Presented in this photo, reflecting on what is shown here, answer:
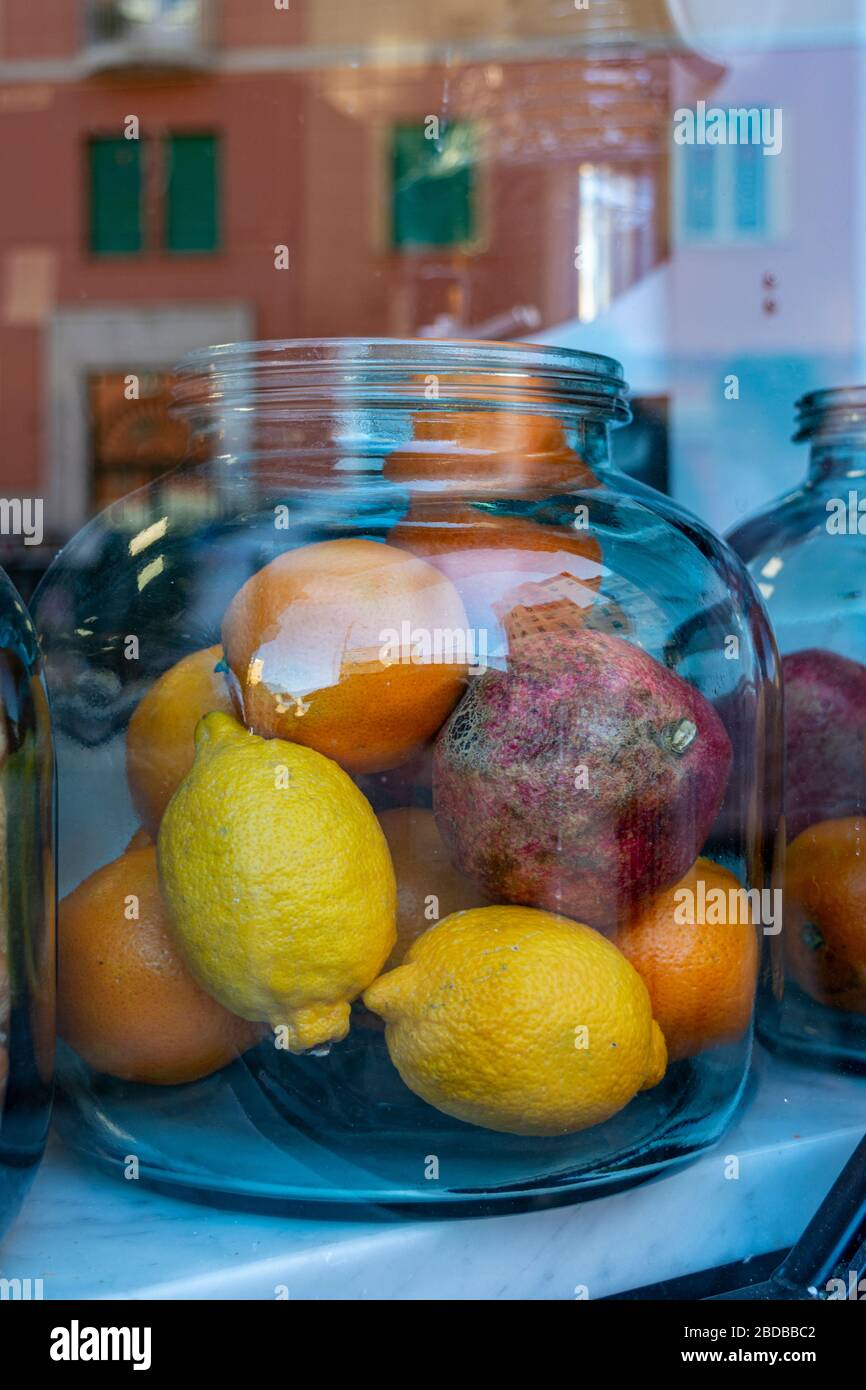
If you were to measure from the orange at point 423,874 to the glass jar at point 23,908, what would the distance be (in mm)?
111

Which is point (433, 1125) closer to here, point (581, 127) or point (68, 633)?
point (68, 633)

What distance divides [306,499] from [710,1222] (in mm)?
290

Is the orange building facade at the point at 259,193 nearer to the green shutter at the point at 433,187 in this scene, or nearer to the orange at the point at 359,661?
the green shutter at the point at 433,187

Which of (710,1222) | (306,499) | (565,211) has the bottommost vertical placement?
(710,1222)

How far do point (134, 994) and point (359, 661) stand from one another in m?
0.13

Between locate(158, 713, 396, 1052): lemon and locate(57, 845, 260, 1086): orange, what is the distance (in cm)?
2

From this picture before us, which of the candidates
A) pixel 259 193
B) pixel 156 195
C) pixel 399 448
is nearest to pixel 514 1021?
pixel 399 448

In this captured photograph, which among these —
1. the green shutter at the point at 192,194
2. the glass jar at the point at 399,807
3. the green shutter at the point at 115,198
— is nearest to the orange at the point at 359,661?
the glass jar at the point at 399,807

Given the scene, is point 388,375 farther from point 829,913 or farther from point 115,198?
point 115,198

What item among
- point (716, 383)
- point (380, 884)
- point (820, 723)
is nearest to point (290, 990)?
point (380, 884)

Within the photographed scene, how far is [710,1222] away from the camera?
18.8 inches

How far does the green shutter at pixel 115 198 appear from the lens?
237 cm

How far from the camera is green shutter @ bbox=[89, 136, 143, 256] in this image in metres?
2.37

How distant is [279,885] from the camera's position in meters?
0.40
